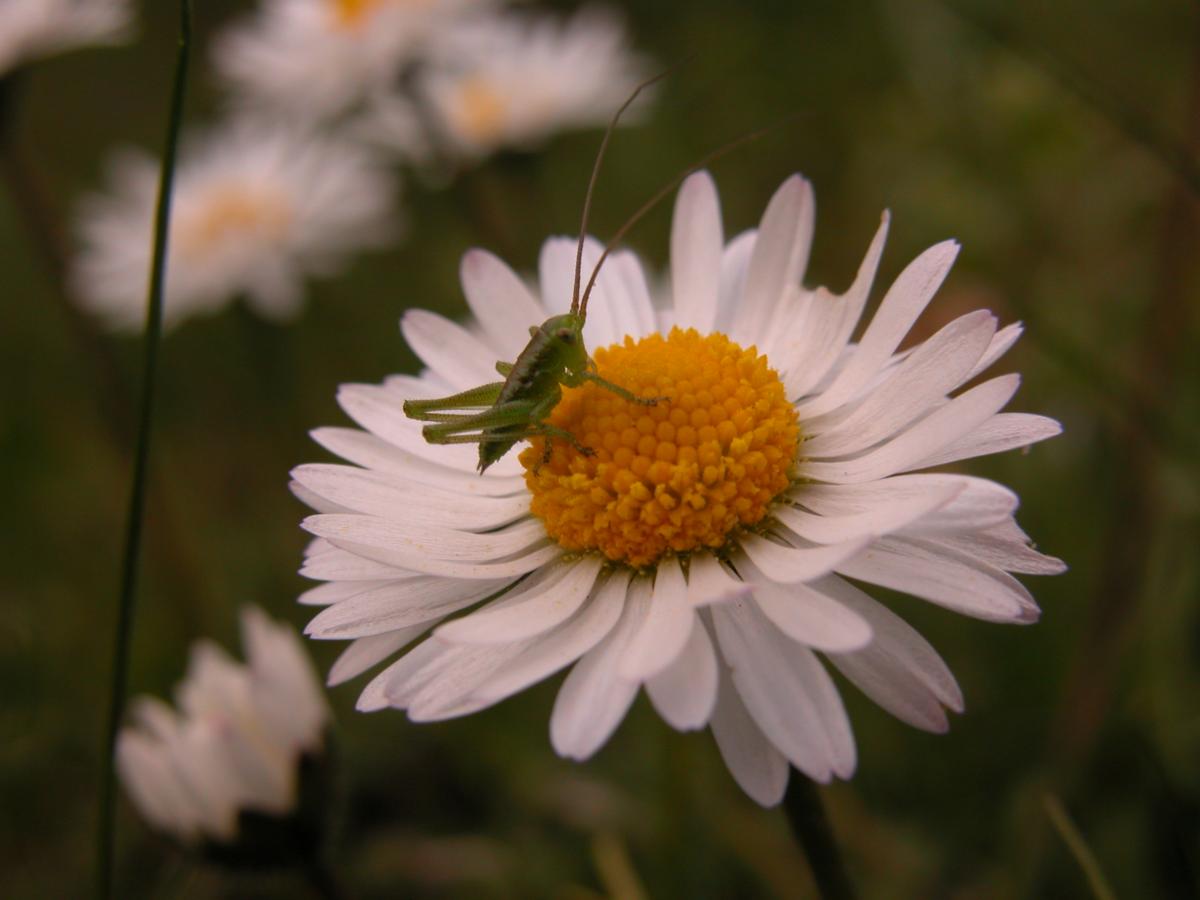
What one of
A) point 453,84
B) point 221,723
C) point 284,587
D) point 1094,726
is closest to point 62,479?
point 284,587

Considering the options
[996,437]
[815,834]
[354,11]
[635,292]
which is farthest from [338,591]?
[354,11]

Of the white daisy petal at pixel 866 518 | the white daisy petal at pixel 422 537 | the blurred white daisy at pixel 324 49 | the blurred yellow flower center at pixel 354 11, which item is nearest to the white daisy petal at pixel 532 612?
the white daisy petal at pixel 422 537

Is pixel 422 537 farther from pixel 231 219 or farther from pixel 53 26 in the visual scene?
pixel 231 219

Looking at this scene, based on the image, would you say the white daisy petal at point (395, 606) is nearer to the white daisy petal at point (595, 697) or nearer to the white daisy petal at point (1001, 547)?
the white daisy petal at point (595, 697)

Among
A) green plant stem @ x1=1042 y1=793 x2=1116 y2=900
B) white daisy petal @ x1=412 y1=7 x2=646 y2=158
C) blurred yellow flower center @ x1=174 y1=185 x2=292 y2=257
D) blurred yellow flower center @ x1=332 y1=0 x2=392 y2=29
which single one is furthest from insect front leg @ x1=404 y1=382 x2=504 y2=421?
blurred yellow flower center @ x1=174 y1=185 x2=292 y2=257

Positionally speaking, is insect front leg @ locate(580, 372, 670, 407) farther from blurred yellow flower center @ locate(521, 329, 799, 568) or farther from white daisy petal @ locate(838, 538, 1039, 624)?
white daisy petal @ locate(838, 538, 1039, 624)

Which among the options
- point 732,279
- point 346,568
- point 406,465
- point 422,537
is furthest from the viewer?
point 732,279
